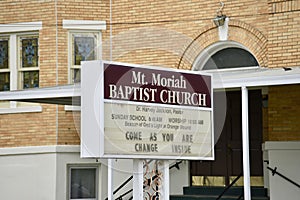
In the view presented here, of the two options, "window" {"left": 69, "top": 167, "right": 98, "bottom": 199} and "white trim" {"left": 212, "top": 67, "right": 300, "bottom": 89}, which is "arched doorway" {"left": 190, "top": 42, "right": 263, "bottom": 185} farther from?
"white trim" {"left": 212, "top": 67, "right": 300, "bottom": 89}

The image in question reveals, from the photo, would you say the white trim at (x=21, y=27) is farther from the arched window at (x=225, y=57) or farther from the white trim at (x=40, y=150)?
the arched window at (x=225, y=57)

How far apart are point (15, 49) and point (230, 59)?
4.81 m

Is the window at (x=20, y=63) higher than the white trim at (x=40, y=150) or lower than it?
higher

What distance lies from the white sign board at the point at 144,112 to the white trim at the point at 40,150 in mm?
6835

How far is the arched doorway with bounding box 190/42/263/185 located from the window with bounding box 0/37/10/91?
4303 millimetres

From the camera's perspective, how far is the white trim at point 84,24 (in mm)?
15062

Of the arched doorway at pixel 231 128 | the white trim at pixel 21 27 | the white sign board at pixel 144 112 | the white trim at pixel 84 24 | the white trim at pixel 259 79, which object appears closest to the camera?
the white sign board at pixel 144 112

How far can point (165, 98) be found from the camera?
7832mm

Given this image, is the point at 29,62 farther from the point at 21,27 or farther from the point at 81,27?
the point at 81,27

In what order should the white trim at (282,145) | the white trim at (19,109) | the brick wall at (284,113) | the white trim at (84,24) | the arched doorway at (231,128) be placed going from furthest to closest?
the white trim at (84,24) < the white trim at (19,109) < the arched doorway at (231,128) < the brick wall at (284,113) < the white trim at (282,145)

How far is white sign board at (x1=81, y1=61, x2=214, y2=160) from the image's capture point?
23.3 feet

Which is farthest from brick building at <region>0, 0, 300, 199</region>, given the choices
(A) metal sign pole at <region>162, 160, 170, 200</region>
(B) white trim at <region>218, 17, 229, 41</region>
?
(A) metal sign pole at <region>162, 160, 170, 200</region>

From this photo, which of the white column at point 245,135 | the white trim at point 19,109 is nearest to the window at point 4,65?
the white trim at point 19,109

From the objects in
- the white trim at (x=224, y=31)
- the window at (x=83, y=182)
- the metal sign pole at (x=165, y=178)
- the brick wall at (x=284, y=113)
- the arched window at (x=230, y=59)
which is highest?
the white trim at (x=224, y=31)
